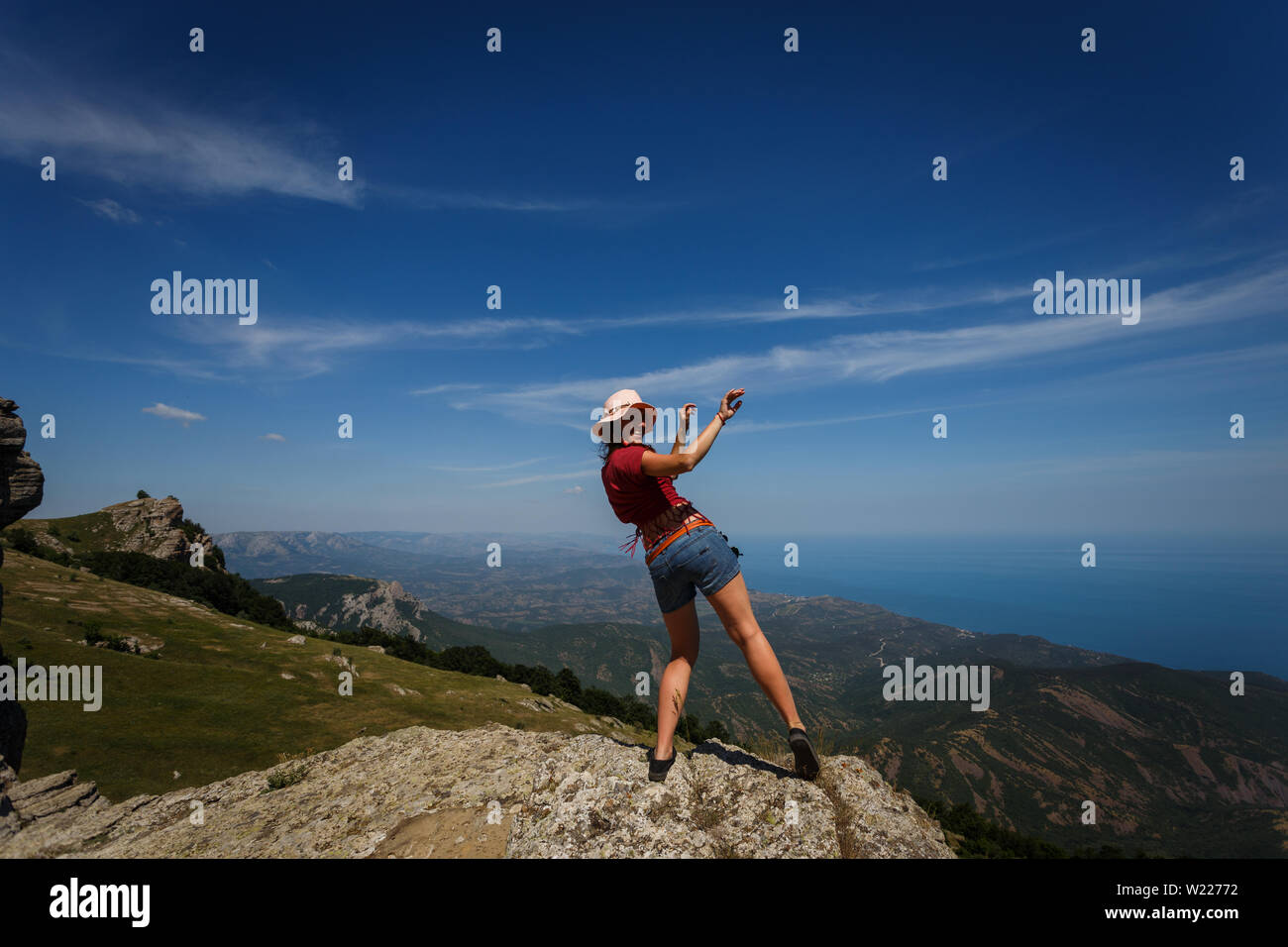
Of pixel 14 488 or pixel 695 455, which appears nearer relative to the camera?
pixel 695 455

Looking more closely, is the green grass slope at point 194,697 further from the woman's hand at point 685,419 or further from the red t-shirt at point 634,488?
the woman's hand at point 685,419

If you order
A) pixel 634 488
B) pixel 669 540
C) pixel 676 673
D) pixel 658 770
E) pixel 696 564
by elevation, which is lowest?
pixel 658 770

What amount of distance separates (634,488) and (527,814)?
3.50 meters

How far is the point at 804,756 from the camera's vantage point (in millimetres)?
5211

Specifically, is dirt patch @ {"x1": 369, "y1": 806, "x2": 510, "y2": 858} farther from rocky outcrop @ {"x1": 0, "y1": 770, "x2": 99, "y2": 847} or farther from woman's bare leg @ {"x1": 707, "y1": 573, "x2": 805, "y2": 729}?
rocky outcrop @ {"x1": 0, "y1": 770, "x2": 99, "y2": 847}

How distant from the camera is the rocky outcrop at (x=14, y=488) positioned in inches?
335

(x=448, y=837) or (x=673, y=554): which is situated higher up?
(x=673, y=554)

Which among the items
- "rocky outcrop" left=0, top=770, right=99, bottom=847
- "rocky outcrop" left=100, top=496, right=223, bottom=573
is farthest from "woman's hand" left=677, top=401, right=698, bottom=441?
"rocky outcrop" left=100, top=496, right=223, bottom=573

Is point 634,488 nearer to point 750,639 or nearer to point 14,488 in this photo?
point 750,639

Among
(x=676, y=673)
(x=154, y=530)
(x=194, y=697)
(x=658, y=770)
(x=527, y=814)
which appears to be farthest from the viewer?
(x=154, y=530)

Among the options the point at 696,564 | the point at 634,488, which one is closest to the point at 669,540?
the point at 696,564

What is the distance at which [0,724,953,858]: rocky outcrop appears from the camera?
4352 mm
